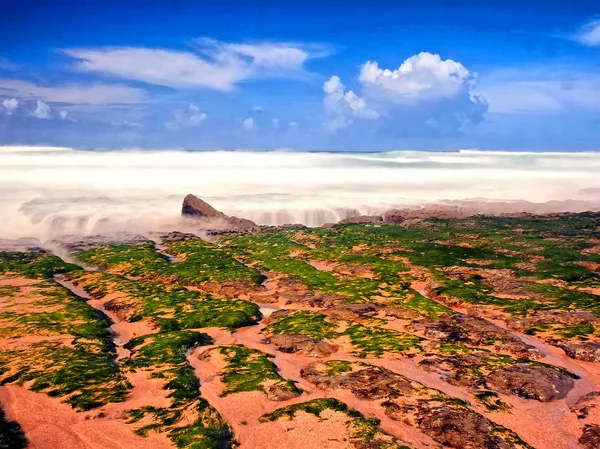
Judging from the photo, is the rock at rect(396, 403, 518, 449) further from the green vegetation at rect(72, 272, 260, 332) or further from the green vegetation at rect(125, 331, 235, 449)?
the green vegetation at rect(72, 272, 260, 332)

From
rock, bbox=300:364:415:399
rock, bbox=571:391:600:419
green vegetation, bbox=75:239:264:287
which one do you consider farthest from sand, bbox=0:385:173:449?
green vegetation, bbox=75:239:264:287

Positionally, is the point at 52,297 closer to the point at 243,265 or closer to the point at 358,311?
the point at 243,265

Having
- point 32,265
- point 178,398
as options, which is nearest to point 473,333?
point 178,398

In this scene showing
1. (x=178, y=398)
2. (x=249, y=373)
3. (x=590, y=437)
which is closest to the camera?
(x=590, y=437)

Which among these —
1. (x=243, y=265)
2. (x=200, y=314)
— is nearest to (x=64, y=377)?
(x=200, y=314)

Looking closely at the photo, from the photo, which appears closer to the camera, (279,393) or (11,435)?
(11,435)

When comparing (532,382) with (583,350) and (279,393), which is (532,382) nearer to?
(583,350)
